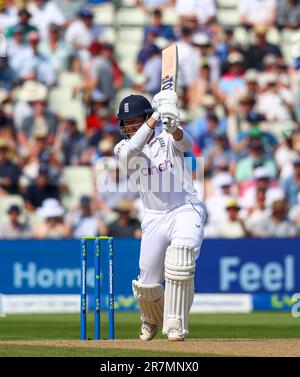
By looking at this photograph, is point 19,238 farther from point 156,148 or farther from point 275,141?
point 156,148

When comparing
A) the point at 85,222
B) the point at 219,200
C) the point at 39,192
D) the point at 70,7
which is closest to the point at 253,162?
the point at 219,200

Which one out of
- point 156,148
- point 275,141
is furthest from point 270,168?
point 156,148

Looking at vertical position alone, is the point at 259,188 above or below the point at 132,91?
below

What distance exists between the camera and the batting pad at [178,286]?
8.97 m

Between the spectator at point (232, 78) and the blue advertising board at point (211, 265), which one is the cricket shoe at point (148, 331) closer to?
the blue advertising board at point (211, 265)

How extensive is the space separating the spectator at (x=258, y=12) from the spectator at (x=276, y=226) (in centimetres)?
400

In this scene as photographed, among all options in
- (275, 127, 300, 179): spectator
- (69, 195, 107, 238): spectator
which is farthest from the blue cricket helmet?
(275, 127, 300, 179): spectator

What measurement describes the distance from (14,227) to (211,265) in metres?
2.42

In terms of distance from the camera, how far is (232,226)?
15.3 metres

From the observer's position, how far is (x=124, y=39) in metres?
18.4

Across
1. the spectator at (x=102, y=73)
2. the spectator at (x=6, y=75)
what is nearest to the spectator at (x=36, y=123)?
the spectator at (x=6, y=75)

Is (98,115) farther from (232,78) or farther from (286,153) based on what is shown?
(286,153)

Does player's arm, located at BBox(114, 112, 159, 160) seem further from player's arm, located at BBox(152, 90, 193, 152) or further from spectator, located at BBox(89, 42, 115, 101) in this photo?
spectator, located at BBox(89, 42, 115, 101)

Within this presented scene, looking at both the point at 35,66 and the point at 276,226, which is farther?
the point at 35,66
